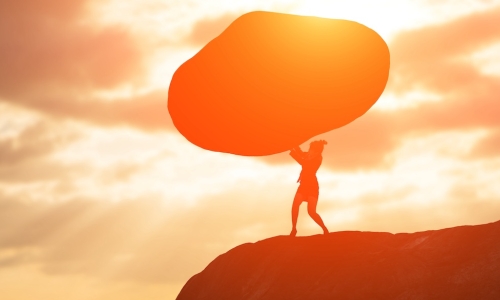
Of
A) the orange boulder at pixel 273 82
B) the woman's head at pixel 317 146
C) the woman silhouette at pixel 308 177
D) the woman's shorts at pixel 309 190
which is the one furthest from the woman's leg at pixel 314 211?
the orange boulder at pixel 273 82

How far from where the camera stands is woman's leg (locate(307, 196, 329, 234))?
59.8ft

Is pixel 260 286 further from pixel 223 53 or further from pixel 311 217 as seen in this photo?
pixel 223 53

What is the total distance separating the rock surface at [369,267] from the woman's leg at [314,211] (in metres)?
0.33

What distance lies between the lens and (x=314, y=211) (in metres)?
18.2

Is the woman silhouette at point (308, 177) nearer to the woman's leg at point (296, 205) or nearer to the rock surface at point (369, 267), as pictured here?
the woman's leg at point (296, 205)

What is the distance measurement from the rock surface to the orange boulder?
3.14m

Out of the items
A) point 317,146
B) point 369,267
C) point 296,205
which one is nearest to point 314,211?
point 296,205

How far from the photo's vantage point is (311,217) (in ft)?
60.4

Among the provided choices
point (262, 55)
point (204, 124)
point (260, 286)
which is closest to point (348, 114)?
point (262, 55)

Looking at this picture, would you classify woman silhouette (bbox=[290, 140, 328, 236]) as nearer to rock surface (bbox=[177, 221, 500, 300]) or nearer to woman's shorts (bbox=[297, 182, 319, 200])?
woman's shorts (bbox=[297, 182, 319, 200])

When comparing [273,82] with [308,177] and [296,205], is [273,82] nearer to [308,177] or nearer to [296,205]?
[308,177]

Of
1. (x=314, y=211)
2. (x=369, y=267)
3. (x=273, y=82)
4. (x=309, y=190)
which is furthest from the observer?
(x=273, y=82)

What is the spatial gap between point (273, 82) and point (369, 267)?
5.98 metres

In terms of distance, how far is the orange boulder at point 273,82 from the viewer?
18.5 metres
